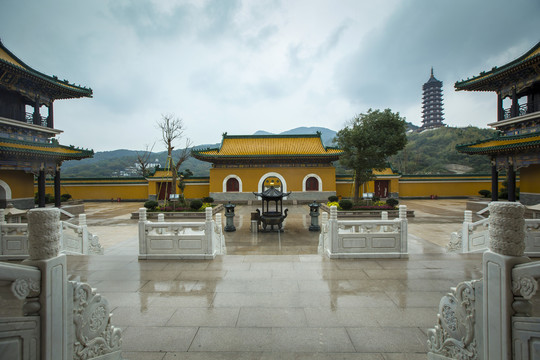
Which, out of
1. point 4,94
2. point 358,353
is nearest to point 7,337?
point 358,353

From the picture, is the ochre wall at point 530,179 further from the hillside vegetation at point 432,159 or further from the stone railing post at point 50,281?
the hillside vegetation at point 432,159

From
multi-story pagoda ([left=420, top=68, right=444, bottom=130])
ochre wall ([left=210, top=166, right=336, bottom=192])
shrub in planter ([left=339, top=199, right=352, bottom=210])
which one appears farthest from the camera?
multi-story pagoda ([left=420, top=68, right=444, bottom=130])

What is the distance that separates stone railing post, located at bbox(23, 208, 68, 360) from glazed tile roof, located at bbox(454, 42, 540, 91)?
19.3 m

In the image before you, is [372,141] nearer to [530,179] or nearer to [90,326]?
[530,179]

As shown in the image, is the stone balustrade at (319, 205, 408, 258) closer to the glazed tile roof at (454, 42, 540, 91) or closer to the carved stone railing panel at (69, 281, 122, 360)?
the carved stone railing panel at (69, 281, 122, 360)

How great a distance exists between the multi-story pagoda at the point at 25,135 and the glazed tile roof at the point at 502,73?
983 inches

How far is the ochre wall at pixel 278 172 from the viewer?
23.1m

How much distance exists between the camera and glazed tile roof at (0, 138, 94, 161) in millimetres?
12884

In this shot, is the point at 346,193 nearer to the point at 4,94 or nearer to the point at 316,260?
the point at 316,260

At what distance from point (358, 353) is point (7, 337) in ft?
10.1

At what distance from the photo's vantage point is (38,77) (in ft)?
49.1

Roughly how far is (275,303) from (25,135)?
1915 centimetres

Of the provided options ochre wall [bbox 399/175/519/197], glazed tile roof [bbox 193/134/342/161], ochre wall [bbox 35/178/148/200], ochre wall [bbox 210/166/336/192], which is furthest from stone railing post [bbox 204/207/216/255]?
ochre wall [bbox 399/175/519/197]

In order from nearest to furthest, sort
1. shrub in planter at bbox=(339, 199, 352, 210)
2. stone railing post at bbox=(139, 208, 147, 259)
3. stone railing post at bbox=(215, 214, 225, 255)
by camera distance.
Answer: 1. stone railing post at bbox=(139, 208, 147, 259)
2. stone railing post at bbox=(215, 214, 225, 255)
3. shrub in planter at bbox=(339, 199, 352, 210)
